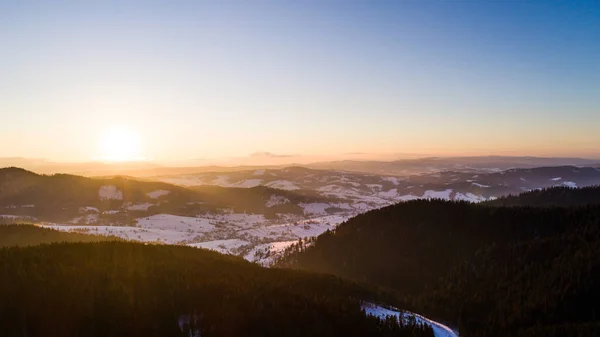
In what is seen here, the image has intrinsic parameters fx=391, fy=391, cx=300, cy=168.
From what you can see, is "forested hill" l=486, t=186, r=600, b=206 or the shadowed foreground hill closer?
the shadowed foreground hill

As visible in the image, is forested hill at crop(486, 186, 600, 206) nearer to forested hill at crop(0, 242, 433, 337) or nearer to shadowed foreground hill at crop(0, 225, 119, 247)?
forested hill at crop(0, 242, 433, 337)

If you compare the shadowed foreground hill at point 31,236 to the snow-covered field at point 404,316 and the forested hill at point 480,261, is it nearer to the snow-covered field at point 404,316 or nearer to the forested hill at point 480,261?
the forested hill at point 480,261

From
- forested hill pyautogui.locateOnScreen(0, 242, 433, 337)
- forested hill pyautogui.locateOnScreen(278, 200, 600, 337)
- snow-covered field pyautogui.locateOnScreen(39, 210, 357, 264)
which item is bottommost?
snow-covered field pyautogui.locateOnScreen(39, 210, 357, 264)

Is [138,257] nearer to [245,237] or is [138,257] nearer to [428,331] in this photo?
[428,331]

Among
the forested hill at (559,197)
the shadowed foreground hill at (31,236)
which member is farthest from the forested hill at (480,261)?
the shadowed foreground hill at (31,236)

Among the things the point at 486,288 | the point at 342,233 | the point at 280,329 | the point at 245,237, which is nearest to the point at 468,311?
the point at 486,288

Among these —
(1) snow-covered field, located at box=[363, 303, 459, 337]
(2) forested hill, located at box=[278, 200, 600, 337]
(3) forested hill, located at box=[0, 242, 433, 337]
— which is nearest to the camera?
(3) forested hill, located at box=[0, 242, 433, 337]

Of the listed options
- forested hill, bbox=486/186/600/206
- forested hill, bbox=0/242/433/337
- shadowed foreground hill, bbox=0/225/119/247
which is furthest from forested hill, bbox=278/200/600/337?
shadowed foreground hill, bbox=0/225/119/247

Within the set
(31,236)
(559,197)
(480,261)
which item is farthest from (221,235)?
(559,197)
